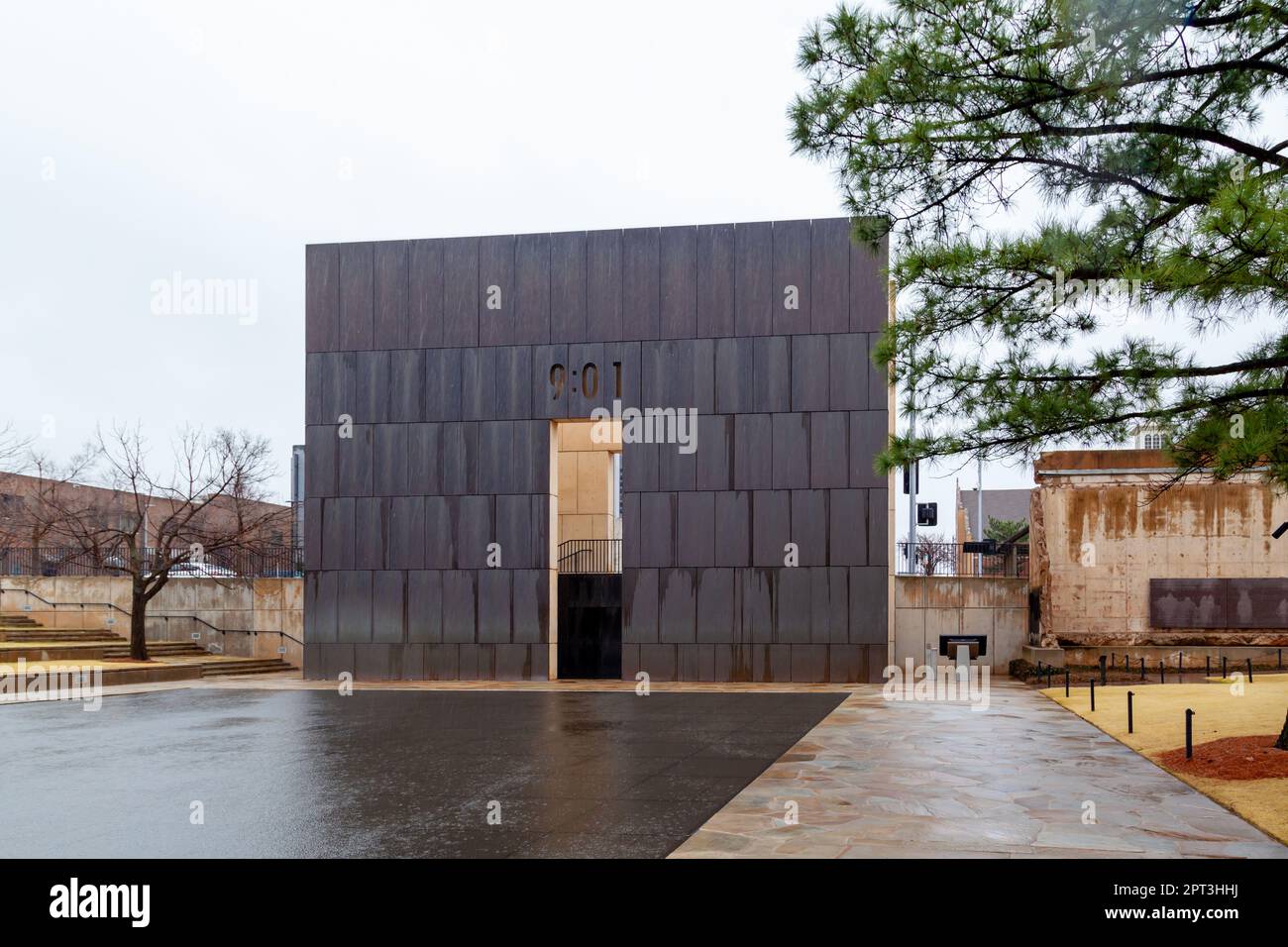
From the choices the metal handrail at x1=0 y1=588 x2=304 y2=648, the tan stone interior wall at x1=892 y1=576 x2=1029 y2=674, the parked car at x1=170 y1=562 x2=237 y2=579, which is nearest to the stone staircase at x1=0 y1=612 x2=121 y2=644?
the metal handrail at x1=0 y1=588 x2=304 y2=648

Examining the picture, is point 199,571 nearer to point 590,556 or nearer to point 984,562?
point 590,556

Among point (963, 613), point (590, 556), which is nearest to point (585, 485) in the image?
point (590, 556)

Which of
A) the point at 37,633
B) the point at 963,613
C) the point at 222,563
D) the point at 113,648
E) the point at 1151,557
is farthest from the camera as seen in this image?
the point at 222,563

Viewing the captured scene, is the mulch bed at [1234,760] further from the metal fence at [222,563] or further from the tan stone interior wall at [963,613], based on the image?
A: the metal fence at [222,563]

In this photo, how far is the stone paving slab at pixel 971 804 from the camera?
8016mm

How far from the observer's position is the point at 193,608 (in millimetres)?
33062

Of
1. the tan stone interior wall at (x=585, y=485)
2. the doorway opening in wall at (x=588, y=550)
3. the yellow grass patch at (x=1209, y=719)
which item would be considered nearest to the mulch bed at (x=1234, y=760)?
the yellow grass patch at (x=1209, y=719)

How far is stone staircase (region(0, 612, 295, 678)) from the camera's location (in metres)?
29.8

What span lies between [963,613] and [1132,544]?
14.4ft

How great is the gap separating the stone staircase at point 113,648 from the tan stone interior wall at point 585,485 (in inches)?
372

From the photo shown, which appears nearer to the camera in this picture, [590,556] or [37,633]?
[590,556]
